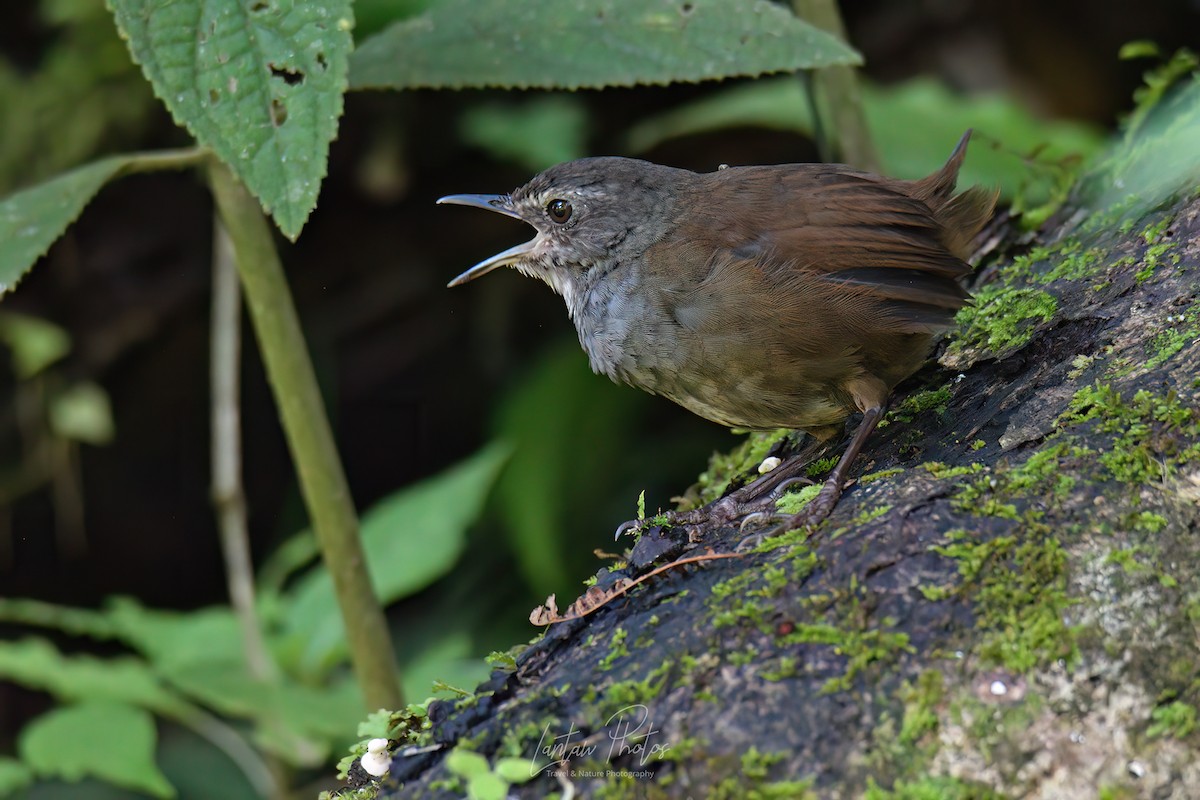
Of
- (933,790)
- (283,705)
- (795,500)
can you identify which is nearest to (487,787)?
(933,790)

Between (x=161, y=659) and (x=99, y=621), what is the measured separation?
0.72 ft

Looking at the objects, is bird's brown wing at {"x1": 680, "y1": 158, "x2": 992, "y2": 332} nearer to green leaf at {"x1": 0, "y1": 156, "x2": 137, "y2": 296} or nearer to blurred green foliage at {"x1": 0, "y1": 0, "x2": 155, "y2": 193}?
green leaf at {"x1": 0, "y1": 156, "x2": 137, "y2": 296}

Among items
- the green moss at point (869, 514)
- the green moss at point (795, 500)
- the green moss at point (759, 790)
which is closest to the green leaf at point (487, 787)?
the green moss at point (759, 790)

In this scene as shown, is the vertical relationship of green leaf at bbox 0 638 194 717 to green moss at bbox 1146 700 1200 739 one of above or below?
above

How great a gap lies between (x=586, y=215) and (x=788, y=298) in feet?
2.83

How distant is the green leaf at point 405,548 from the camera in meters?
3.60

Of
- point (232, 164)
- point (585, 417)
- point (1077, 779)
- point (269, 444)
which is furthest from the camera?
point (269, 444)

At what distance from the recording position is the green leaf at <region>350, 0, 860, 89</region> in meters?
2.71

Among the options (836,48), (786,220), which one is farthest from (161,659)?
(836,48)

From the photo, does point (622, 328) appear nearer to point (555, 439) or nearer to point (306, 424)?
point (306, 424)

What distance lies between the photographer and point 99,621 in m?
3.66

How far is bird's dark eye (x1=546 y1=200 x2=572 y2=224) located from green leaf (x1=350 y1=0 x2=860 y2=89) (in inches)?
25.0

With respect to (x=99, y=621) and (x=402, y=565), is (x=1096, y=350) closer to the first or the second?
(x=402, y=565)

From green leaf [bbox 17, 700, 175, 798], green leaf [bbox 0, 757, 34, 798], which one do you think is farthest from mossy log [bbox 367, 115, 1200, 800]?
green leaf [bbox 0, 757, 34, 798]
